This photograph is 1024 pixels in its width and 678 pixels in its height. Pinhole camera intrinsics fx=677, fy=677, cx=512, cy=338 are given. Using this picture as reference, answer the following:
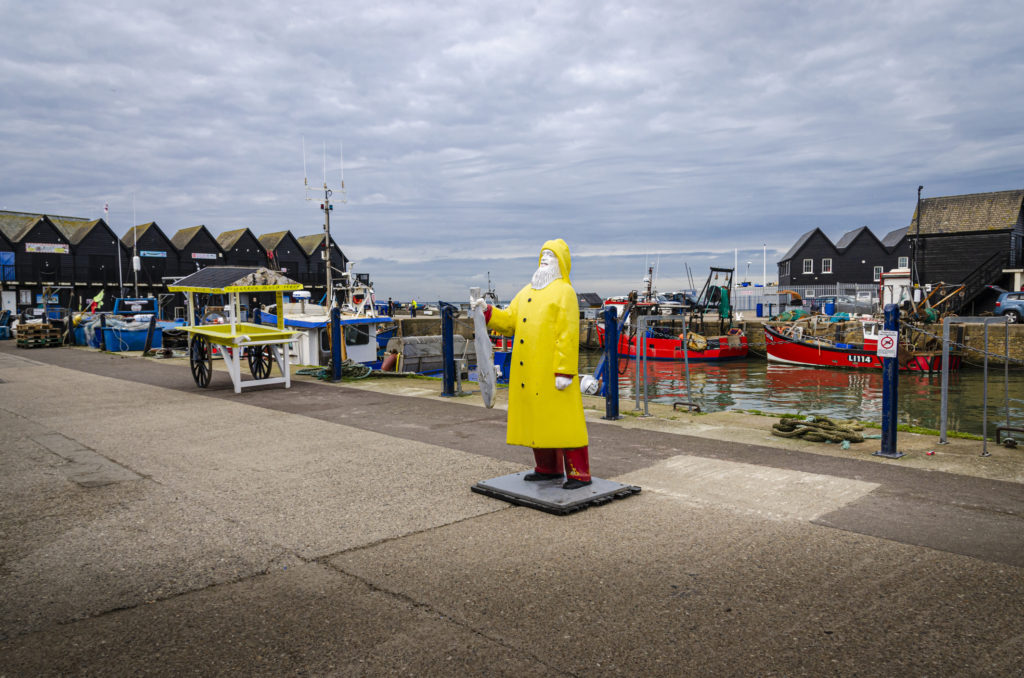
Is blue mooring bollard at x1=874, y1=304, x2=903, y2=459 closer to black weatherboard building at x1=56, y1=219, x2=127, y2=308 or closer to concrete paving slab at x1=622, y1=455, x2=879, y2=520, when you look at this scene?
concrete paving slab at x1=622, y1=455, x2=879, y2=520

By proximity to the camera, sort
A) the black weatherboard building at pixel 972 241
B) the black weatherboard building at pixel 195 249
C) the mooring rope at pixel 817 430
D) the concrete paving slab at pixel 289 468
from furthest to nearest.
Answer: the black weatherboard building at pixel 195 249
the black weatherboard building at pixel 972 241
the mooring rope at pixel 817 430
the concrete paving slab at pixel 289 468

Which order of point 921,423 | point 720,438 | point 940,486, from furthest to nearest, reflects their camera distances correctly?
point 921,423 < point 720,438 < point 940,486

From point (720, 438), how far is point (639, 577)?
4566mm

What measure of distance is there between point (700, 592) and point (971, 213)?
49881 mm

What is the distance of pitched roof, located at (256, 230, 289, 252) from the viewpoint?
62516 millimetres

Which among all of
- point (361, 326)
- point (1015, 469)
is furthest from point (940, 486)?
point (361, 326)

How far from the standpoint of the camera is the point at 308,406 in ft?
36.8

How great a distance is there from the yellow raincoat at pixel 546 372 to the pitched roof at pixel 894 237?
63066mm

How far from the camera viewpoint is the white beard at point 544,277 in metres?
5.71

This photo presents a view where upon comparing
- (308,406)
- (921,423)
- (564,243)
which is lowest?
(921,423)

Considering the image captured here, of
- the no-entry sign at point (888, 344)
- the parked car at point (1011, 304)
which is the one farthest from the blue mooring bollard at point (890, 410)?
the parked car at point (1011, 304)

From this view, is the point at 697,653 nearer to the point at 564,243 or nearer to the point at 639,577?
the point at 639,577

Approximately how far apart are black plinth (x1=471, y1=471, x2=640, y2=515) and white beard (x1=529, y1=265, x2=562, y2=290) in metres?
1.69

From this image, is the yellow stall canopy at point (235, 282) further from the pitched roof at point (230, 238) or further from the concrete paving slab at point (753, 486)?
the pitched roof at point (230, 238)
